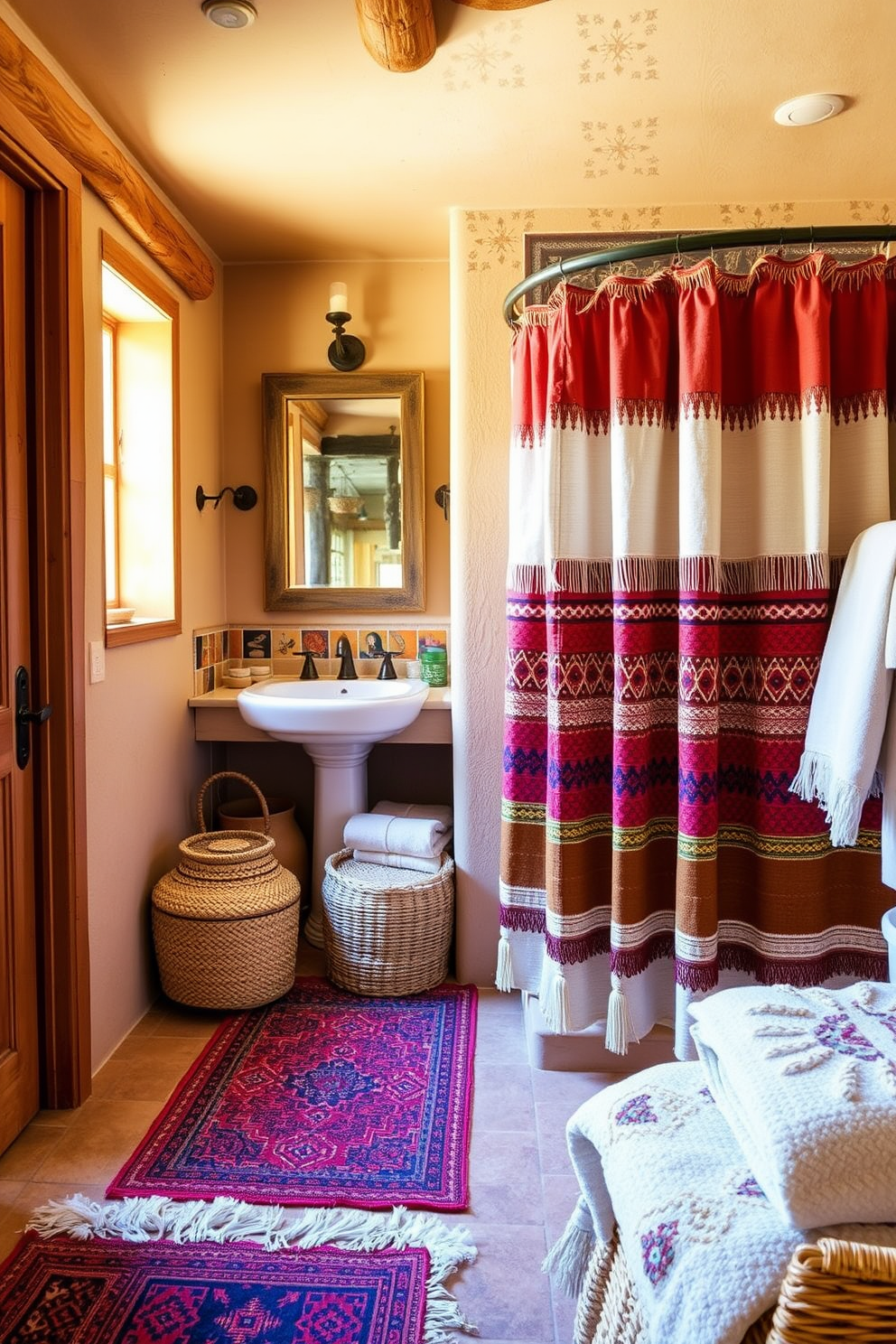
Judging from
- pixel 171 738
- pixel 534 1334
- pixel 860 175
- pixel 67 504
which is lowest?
pixel 534 1334

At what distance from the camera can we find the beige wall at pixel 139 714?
218 cm

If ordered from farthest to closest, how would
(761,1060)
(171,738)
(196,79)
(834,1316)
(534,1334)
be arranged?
(171,738) < (196,79) < (534,1334) < (761,1060) < (834,1316)

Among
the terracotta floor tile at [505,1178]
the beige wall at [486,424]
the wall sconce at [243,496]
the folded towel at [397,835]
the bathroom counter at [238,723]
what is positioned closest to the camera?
the terracotta floor tile at [505,1178]

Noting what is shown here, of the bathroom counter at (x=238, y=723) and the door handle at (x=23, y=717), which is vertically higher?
the door handle at (x=23, y=717)

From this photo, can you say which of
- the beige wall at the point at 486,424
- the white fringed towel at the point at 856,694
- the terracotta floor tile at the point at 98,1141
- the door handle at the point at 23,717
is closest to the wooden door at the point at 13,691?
the door handle at the point at 23,717

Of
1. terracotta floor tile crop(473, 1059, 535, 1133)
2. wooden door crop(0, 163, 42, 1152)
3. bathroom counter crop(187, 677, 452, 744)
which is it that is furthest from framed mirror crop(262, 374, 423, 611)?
terracotta floor tile crop(473, 1059, 535, 1133)

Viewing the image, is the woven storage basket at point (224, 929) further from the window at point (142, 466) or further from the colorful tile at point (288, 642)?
the colorful tile at point (288, 642)

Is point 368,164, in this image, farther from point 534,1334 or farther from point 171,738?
point 534,1334

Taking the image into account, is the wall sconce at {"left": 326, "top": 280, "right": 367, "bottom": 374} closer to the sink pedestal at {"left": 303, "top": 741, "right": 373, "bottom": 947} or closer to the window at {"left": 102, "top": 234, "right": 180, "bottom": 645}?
the window at {"left": 102, "top": 234, "right": 180, "bottom": 645}

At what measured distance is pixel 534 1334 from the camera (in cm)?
144

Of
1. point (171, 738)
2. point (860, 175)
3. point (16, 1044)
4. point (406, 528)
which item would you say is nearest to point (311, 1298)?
point (16, 1044)

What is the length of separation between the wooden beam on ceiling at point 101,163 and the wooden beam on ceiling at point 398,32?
2.14 feet

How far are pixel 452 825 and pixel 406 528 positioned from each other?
3.42 feet

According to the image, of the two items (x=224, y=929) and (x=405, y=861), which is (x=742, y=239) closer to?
(x=405, y=861)
